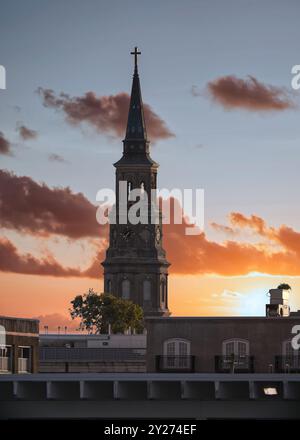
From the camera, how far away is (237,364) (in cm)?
12438

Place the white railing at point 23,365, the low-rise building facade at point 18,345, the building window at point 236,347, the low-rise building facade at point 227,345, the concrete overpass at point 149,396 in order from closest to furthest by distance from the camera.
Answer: the concrete overpass at point 149,396 → the low-rise building facade at point 18,345 → the low-rise building facade at point 227,345 → the building window at point 236,347 → the white railing at point 23,365

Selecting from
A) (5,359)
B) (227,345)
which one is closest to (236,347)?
(227,345)

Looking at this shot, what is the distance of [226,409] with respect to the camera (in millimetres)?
103688

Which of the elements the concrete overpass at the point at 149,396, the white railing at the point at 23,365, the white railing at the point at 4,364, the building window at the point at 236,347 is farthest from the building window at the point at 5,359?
the concrete overpass at the point at 149,396

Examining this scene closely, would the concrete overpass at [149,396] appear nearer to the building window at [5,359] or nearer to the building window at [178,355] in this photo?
the building window at [5,359]

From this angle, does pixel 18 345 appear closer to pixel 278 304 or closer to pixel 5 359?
pixel 5 359

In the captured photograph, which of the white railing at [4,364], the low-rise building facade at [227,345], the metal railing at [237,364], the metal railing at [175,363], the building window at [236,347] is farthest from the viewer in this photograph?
the metal railing at [175,363]

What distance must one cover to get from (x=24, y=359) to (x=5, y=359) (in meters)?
3.97

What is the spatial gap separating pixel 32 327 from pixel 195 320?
12140 millimetres

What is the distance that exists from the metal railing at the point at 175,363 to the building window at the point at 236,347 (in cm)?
252

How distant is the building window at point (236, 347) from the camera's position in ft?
410

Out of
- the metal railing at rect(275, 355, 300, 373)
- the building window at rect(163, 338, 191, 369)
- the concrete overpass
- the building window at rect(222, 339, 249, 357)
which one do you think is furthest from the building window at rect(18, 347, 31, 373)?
the concrete overpass
